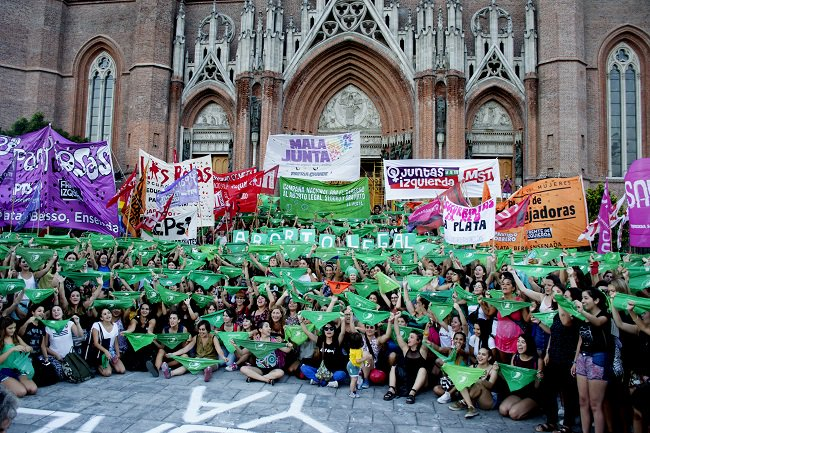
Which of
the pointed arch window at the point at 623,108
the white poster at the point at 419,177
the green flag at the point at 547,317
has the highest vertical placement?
the pointed arch window at the point at 623,108

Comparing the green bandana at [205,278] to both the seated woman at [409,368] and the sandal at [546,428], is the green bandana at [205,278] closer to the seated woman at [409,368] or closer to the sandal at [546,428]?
the seated woman at [409,368]

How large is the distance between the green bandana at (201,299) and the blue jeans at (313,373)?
2.54 metres

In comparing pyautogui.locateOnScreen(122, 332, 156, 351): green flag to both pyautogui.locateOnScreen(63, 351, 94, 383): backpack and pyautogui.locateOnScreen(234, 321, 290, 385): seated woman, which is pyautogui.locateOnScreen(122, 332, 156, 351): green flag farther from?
pyautogui.locateOnScreen(234, 321, 290, 385): seated woman

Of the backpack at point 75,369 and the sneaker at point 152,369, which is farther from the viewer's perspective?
the sneaker at point 152,369

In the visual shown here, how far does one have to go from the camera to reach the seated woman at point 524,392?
642 centimetres

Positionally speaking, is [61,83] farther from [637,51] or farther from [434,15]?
[637,51]

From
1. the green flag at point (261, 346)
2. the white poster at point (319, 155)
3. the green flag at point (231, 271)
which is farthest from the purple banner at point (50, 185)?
the white poster at point (319, 155)

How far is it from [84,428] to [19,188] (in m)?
6.50

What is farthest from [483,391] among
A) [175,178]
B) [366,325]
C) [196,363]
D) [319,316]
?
[175,178]

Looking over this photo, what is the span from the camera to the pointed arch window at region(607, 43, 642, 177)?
22844 millimetres

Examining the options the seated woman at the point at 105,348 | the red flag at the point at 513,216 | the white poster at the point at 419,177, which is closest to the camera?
the seated woman at the point at 105,348

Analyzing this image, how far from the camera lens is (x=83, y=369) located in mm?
7754

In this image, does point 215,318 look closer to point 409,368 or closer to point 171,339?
point 171,339

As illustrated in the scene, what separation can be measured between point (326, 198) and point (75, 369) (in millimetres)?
8995
